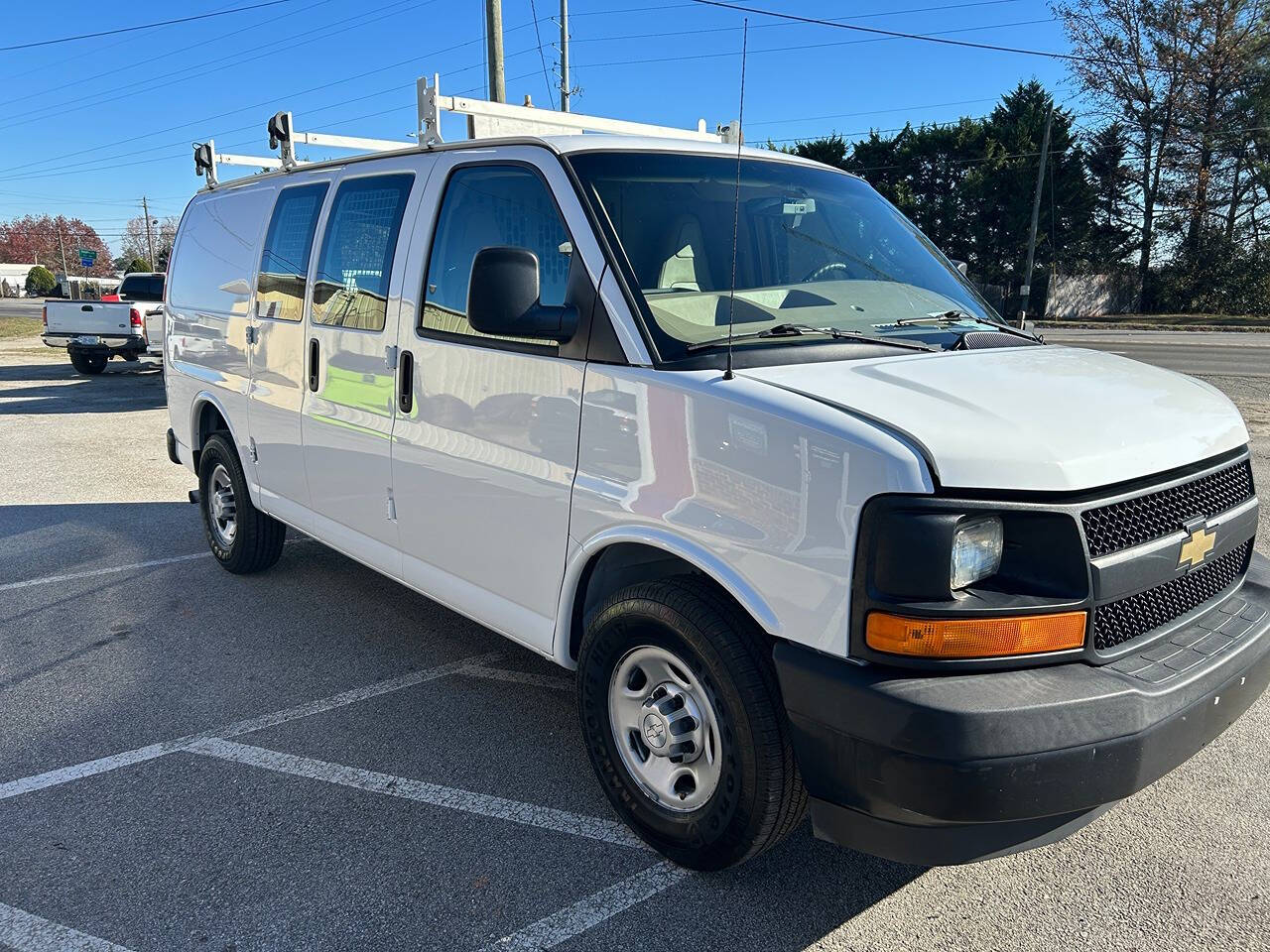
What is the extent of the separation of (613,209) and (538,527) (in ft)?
3.55

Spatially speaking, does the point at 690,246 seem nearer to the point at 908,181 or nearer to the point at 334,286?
the point at 334,286

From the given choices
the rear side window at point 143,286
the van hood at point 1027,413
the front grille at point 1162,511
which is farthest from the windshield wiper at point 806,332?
the rear side window at point 143,286

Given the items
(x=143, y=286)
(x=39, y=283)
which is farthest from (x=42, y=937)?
(x=39, y=283)

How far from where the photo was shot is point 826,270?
138 inches

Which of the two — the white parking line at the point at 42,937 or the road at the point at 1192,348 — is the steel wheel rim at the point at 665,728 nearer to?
the white parking line at the point at 42,937

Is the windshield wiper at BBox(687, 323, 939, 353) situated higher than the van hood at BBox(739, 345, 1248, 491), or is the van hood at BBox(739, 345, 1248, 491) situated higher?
the windshield wiper at BBox(687, 323, 939, 353)

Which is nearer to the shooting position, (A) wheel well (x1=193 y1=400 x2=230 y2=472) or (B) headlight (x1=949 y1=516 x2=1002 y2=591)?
(B) headlight (x1=949 y1=516 x2=1002 y2=591)

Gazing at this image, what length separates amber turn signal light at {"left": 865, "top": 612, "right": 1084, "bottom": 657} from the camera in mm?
2234

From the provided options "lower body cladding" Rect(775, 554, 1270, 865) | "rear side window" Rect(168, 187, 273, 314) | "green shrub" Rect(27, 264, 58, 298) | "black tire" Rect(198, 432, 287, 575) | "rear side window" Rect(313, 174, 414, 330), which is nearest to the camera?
"lower body cladding" Rect(775, 554, 1270, 865)

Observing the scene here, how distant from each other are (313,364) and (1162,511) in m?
→ 3.52

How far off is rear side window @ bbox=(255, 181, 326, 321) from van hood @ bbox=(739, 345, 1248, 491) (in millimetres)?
2779

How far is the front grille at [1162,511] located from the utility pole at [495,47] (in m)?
14.4

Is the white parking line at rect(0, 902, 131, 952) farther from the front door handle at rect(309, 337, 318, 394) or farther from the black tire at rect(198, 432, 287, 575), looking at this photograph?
the black tire at rect(198, 432, 287, 575)

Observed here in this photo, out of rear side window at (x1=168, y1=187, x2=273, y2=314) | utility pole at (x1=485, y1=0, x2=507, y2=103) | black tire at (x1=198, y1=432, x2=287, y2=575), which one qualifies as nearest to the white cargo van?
rear side window at (x1=168, y1=187, x2=273, y2=314)
